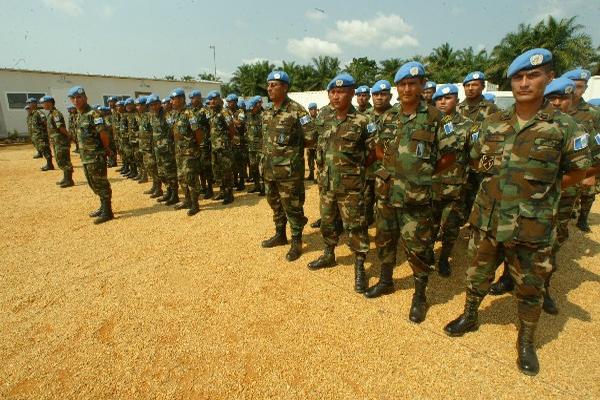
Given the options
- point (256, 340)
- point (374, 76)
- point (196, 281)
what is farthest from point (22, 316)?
point (374, 76)

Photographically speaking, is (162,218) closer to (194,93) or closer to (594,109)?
(194,93)

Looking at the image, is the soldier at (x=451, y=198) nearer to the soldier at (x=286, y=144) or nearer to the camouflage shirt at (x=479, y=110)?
the camouflage shirt at (x=479, y=110)

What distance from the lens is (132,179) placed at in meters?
9.78

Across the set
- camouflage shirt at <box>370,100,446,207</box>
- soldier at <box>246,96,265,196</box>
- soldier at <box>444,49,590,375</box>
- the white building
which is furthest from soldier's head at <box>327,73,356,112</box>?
the white building

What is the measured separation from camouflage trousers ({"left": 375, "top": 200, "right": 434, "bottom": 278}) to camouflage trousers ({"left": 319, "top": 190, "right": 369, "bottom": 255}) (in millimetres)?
361

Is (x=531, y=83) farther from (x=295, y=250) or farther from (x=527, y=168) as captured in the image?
(x=295, y=250)

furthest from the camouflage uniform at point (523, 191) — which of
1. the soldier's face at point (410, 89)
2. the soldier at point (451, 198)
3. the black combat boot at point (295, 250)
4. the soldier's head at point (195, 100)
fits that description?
the soldier's head at point (195, 100)

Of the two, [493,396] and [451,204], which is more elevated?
[451,204]

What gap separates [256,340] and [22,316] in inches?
98.8

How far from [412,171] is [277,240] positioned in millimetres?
2582

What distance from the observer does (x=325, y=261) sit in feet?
13.9

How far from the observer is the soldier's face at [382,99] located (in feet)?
16.8

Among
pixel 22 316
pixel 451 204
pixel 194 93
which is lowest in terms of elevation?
pixel 22 316

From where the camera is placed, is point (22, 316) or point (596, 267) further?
point (596, 267)
